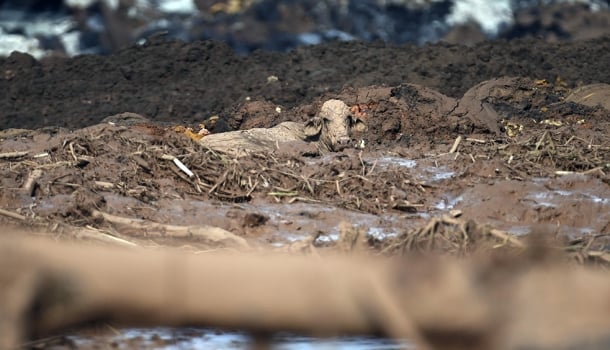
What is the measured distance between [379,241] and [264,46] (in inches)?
752

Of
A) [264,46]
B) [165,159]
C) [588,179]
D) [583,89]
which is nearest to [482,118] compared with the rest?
[583,89]

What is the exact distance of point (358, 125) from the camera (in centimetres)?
1521

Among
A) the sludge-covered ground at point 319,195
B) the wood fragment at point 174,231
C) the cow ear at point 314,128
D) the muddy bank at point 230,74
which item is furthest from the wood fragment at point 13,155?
the muddy bank at point 230,74

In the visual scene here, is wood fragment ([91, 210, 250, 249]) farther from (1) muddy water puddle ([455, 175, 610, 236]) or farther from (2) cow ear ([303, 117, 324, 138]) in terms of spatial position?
(2) cow ear ([303, 117, 324, 138])

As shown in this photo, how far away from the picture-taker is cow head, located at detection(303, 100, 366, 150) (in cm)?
1416

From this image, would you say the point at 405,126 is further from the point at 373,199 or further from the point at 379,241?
the point at 379,241

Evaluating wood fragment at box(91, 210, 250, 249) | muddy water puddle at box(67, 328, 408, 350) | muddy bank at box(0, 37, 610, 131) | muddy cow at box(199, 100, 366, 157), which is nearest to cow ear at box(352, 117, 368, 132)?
muddy cow at box(199, 100, 366, 157)

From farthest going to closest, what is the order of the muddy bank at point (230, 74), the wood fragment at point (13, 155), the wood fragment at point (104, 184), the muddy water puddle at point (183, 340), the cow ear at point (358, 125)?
the muddy bank at point (230, 74)
the cow ear at point (358, 125)
the wood fragment at point (13, 155)
the wood fragment at point (104, 184)
the muddy water puddle at point (183, 340)

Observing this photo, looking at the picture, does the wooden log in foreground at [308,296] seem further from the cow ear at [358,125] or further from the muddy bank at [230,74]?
the muddy bank at [230,74]

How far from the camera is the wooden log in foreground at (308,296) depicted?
3.38 meters

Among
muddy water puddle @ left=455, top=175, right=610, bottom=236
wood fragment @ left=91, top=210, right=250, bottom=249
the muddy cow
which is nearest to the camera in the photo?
wood fragment @ left=91, top=210, right=250, bottom=249

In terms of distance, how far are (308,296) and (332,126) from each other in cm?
1098

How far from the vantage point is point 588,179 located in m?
11.3

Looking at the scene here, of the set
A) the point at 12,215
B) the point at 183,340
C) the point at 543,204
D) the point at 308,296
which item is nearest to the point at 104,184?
the point at 12,215
